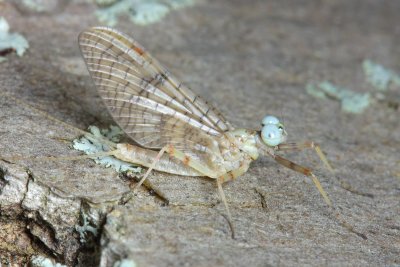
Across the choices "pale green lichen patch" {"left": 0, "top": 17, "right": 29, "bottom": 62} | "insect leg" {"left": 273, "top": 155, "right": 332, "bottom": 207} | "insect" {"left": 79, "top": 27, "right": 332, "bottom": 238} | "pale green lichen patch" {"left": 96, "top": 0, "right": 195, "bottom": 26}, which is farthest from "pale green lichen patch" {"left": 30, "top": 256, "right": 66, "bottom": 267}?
"pale green lichen patch" {"left": 96, "top": 0, "right": 195, "bottom": 26}

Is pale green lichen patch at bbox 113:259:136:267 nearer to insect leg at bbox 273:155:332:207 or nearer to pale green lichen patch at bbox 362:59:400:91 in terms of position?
insect leg at bbox 273:155:332:207

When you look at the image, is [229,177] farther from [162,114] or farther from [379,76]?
[379,76]

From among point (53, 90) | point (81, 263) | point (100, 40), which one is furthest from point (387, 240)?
point (53, 90)

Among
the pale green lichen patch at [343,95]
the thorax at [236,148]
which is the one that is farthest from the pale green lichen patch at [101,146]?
the pale green lichen patch at [343,95]

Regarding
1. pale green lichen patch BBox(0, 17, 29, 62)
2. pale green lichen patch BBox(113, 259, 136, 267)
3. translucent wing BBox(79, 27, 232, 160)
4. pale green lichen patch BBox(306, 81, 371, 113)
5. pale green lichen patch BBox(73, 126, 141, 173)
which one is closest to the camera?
pale green lichen patch BBox(113, 259, 136, 267)

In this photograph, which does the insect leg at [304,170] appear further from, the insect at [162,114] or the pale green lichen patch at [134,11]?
the pale green lichen patch at [134,11]
